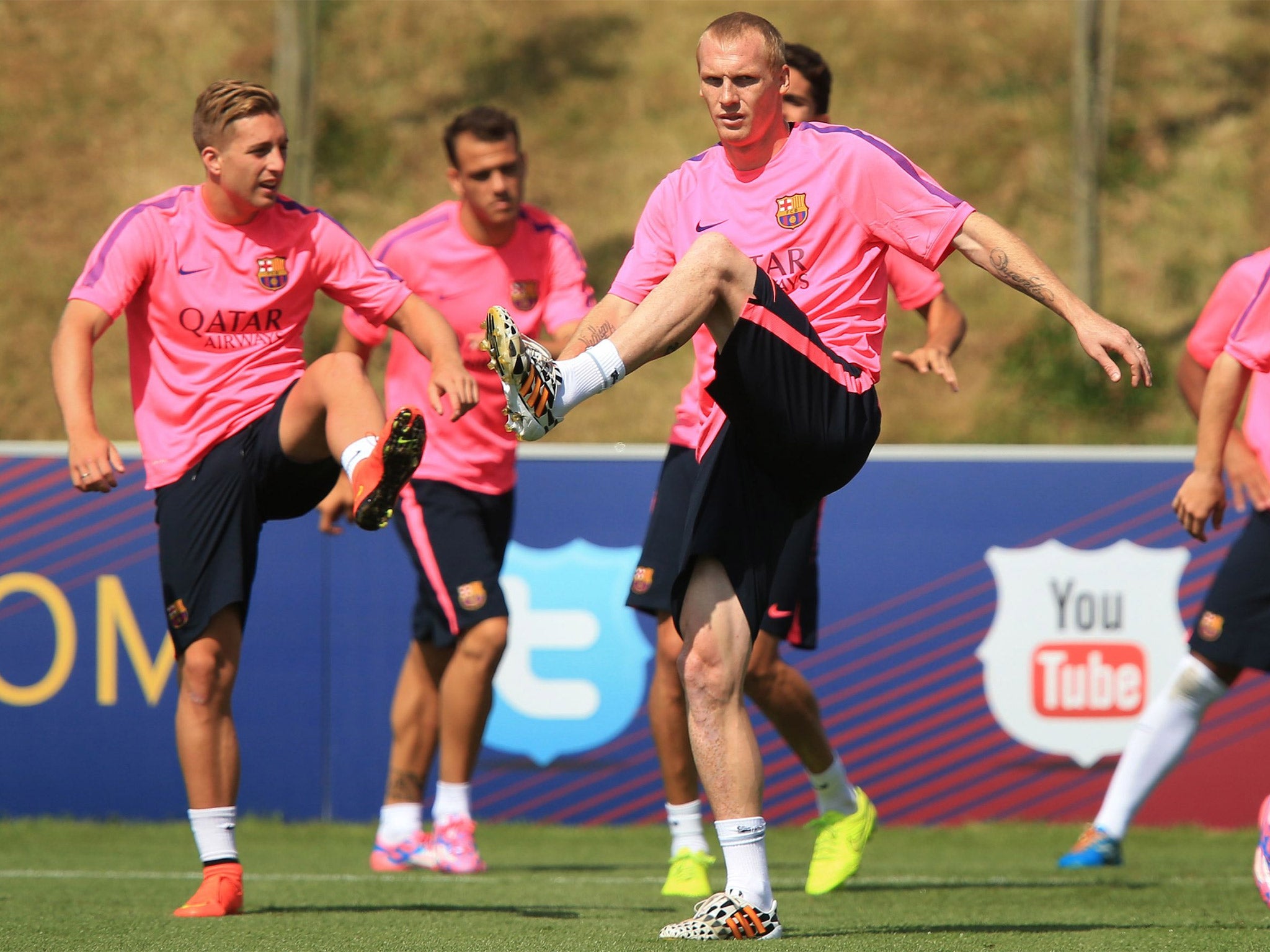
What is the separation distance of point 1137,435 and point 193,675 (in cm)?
1095

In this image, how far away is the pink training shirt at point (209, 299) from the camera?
4621 mm

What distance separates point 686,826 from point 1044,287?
8.38 feet

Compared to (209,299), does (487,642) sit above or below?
below

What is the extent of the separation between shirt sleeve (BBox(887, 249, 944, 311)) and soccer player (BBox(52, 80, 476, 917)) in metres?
1.68

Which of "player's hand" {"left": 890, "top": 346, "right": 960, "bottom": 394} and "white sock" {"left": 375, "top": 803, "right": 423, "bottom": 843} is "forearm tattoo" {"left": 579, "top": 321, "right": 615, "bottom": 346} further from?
"white sock" {"left": 375, "top": 803, "right": 423, "bottom": 843}

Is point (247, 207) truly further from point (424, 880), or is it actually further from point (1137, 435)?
point (1137, 435)

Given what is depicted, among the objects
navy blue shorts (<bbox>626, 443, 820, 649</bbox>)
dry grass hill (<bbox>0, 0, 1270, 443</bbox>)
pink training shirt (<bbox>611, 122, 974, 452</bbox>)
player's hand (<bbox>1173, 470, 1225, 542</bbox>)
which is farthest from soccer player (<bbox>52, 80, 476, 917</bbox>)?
dry grass hill (<bbox>0, 0, 1270, 443</bbox>)

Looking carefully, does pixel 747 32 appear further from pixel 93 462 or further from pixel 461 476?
pixel 461 476

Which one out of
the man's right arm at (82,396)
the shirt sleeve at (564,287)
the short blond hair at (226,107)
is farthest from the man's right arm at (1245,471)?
the man's right arm at (82,396)

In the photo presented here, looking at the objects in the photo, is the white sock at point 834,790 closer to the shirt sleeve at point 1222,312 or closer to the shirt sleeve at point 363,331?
the shirt sleeve at point 1222,312

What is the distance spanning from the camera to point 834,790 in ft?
17.8

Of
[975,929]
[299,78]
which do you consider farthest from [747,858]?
[299,78]

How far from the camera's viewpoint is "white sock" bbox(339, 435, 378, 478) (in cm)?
414

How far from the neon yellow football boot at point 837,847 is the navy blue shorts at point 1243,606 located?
1.31 meters
